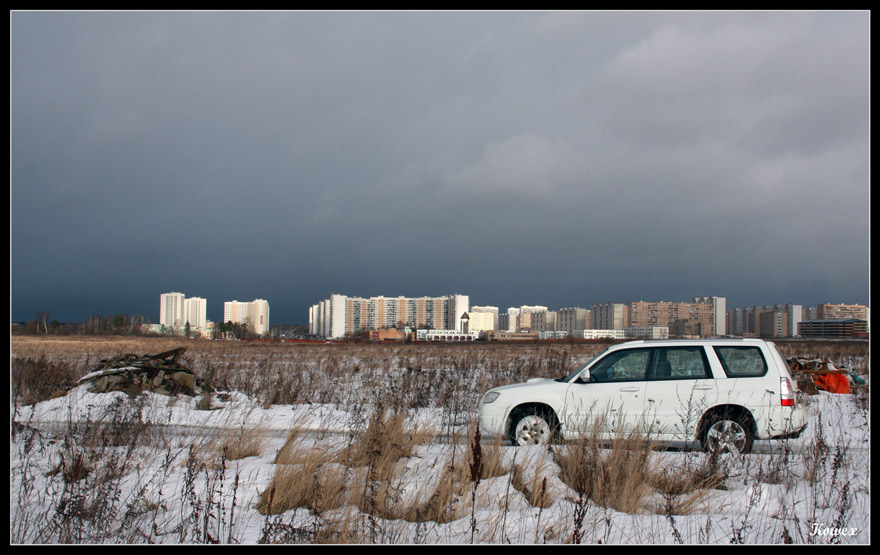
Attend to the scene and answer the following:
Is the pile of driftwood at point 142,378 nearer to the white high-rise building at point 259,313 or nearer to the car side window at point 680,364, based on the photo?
the car side window at point 680,364

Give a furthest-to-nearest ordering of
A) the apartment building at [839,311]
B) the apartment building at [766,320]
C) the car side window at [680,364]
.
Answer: the apartment building at [766,320]
the apartment building at [839,311]
the car side window at [680,364]

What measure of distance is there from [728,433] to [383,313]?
184m

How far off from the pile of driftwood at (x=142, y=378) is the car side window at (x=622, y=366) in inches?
410

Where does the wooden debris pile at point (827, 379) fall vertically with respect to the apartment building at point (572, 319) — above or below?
above

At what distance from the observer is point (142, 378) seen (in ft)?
46.2

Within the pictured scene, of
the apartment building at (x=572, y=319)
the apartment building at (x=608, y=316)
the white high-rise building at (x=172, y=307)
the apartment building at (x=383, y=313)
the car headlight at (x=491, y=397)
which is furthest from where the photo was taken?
the apartment building at (x=383, y=313)

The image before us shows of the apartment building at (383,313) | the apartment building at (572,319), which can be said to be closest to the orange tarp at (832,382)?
the apartment building at (572,319)

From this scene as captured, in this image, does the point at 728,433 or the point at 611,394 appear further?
the point at 611,394

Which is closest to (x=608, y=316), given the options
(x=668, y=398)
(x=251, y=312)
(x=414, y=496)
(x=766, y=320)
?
(x=766, y=320)

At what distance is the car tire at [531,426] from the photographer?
8.10 meters

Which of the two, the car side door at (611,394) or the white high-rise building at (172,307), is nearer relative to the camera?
the car side door at (611,394)

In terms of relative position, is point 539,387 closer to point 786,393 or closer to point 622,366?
point 622,366

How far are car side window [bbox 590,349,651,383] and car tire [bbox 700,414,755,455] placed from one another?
111 cm

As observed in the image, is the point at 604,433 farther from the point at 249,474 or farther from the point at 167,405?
the point at 167,405
